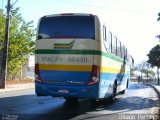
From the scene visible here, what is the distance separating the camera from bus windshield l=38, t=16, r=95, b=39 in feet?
50.3

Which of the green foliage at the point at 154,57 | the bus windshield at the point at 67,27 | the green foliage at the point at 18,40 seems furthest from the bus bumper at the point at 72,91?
the green foliage at the point at 154,57

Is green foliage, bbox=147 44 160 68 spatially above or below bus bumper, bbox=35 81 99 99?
above

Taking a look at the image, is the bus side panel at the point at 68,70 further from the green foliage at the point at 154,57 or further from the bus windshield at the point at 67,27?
the green foliage at the point at 154,57

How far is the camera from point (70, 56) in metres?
15.2

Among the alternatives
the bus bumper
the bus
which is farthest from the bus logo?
the bus bumper

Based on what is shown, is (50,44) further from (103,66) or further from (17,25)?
(17,25)

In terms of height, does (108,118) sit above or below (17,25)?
below

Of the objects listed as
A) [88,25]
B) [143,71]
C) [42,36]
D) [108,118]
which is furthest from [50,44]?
[143,71]

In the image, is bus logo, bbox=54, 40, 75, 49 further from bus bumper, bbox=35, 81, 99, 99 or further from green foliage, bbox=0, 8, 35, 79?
green foliage, bbox=0, 8, 35, 79

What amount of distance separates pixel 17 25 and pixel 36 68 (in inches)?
947

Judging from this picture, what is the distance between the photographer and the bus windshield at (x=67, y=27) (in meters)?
15.3

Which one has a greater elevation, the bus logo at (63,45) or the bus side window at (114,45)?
the bus side window at (114,45)

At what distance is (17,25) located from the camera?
3912 cm

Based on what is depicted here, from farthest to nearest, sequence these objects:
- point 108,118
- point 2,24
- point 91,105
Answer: point 2,24 → point 91,105 → point 108,118
